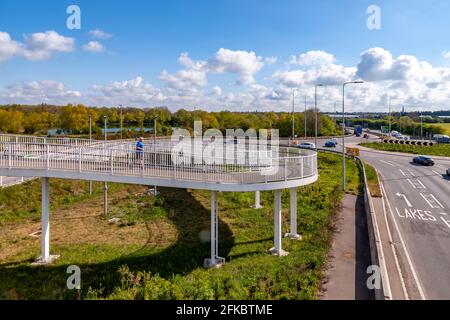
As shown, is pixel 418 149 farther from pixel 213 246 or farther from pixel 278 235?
pixel 213 246

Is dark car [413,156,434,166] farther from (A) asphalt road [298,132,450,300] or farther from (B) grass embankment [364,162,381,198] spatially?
(B) grass embankment [364,162,381,198]

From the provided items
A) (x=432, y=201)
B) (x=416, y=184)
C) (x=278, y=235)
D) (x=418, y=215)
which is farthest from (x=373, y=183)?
(x=278, y=235)

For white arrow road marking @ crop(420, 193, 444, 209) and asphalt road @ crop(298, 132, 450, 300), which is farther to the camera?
white arrow road marking @ crop(420, 193, 444, 209)

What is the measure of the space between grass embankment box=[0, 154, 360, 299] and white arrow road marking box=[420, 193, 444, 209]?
6.13 m

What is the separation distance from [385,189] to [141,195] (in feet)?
66.4

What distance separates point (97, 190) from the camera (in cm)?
3131

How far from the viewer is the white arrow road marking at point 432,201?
78.4 ft

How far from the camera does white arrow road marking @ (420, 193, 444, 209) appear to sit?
941 inches

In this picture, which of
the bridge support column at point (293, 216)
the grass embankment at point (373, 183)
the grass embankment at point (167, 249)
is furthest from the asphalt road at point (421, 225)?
the bridge support column at point (293, 216)

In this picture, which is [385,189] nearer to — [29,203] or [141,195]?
[141,195]

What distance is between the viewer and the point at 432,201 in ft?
83.4

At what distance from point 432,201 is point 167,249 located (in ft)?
63.9

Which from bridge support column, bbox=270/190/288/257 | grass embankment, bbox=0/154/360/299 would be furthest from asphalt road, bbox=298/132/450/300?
bridge support column, bbox=270/190/288/257
